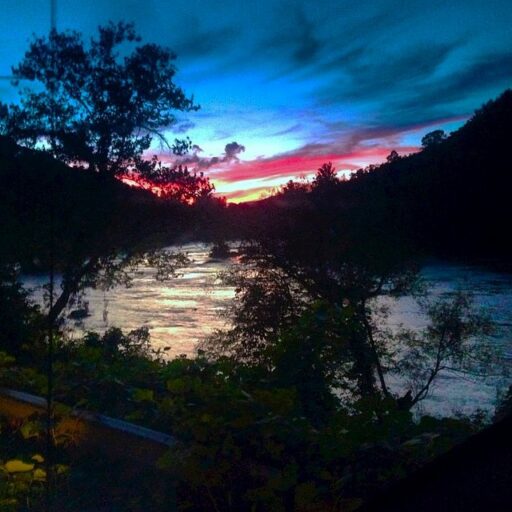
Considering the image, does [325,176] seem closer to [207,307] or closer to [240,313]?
[240,313]

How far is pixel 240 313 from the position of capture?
16484 mm

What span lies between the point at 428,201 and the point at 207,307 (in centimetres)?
1178

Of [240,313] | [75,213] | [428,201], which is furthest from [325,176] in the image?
[75,213]

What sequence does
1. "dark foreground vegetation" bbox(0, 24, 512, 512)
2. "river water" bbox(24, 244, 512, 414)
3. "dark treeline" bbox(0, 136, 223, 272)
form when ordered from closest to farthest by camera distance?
"dark foreground vegetation" bbox(0, 24, 512, 512), "dark treeline" bbox(0, 136, 223, 272), "river water" bbox(24, 244, 512, 414)

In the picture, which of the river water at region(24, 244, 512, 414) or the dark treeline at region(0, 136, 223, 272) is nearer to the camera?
the dark treeline at region(0, 136, 223, 272)

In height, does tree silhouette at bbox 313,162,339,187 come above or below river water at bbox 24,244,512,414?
above

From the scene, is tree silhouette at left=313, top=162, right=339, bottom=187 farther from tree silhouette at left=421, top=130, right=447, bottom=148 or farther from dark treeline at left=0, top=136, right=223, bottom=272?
tree silhouette at left=421, top=130, right=447, bottom=148

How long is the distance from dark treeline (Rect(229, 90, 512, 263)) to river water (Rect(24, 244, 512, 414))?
1261 millimetres

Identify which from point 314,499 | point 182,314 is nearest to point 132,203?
point 182,314

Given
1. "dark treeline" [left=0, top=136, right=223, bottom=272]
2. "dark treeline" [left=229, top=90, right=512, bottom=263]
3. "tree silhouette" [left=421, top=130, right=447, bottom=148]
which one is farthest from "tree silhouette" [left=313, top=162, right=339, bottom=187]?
"tree silhouette" [left=421, top=130, right=447, bottom=148]

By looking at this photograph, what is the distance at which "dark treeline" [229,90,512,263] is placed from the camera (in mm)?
9391

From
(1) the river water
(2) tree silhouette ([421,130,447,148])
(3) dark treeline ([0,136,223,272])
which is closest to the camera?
(2) tree silhouette ([421,130,447,148])

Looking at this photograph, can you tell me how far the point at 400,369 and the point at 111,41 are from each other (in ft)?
33.7

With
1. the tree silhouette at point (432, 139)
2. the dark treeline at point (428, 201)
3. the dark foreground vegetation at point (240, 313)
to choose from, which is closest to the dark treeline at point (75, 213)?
the dark foreground vegetation at point (240, 313)
